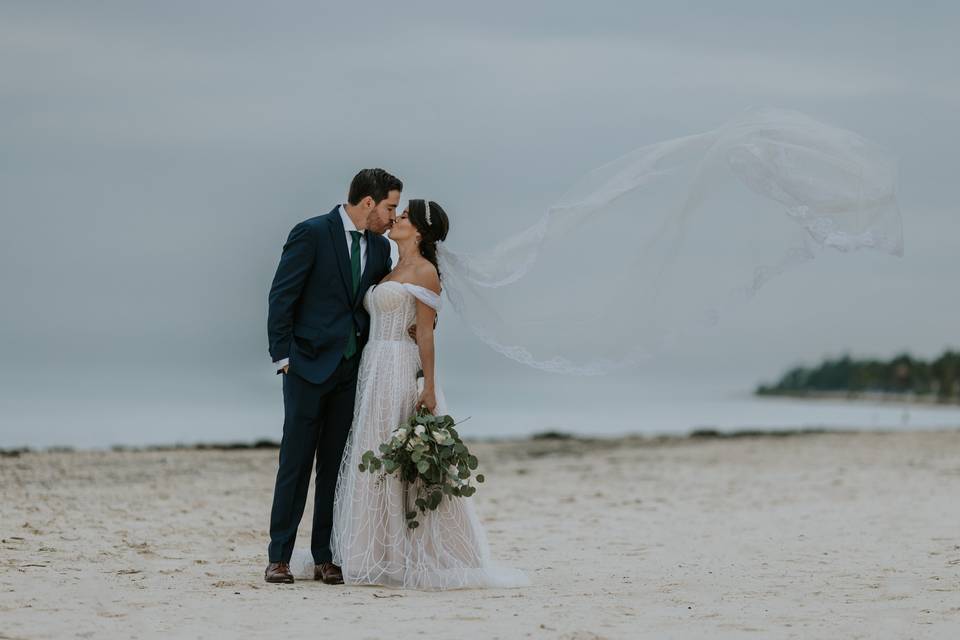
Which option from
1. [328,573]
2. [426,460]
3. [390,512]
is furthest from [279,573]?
[426,460]


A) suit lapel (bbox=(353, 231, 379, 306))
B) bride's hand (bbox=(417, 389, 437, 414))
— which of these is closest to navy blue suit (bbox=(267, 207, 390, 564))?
suit lapel (bbox=(353, 231, 379, 306))

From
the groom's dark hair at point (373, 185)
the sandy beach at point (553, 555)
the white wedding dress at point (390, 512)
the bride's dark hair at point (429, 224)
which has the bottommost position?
the sandy beach at point (553, 555)

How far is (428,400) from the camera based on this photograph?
6824 millimetres

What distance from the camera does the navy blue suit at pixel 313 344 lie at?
21.7 ft

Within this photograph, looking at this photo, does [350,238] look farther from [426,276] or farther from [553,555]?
[553,555]

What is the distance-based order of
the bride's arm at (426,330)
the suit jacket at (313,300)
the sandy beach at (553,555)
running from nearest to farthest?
1. the sandy beach at (553,555)
2. the suit jacket at (313,300)
3. the bride's arm at (426,330)

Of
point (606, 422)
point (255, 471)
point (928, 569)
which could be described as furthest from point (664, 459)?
point (606, 422)

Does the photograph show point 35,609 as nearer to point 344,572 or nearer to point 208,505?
point 344,572

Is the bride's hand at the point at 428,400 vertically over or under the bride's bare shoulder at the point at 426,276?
under

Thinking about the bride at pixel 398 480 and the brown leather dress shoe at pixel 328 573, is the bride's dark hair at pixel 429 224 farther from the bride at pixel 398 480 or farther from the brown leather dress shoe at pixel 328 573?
the brown leather dress shoe at pixel 328 573

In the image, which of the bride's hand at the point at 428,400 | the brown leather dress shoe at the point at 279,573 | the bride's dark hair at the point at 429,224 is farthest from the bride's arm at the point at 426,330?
the brown leather dress shoe at the point at 279,573

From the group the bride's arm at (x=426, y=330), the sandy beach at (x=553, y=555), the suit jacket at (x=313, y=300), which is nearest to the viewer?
the sandy beach at (x=553, y=555)

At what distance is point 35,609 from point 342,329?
2.09 meters

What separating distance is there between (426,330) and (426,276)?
11.7 inches
